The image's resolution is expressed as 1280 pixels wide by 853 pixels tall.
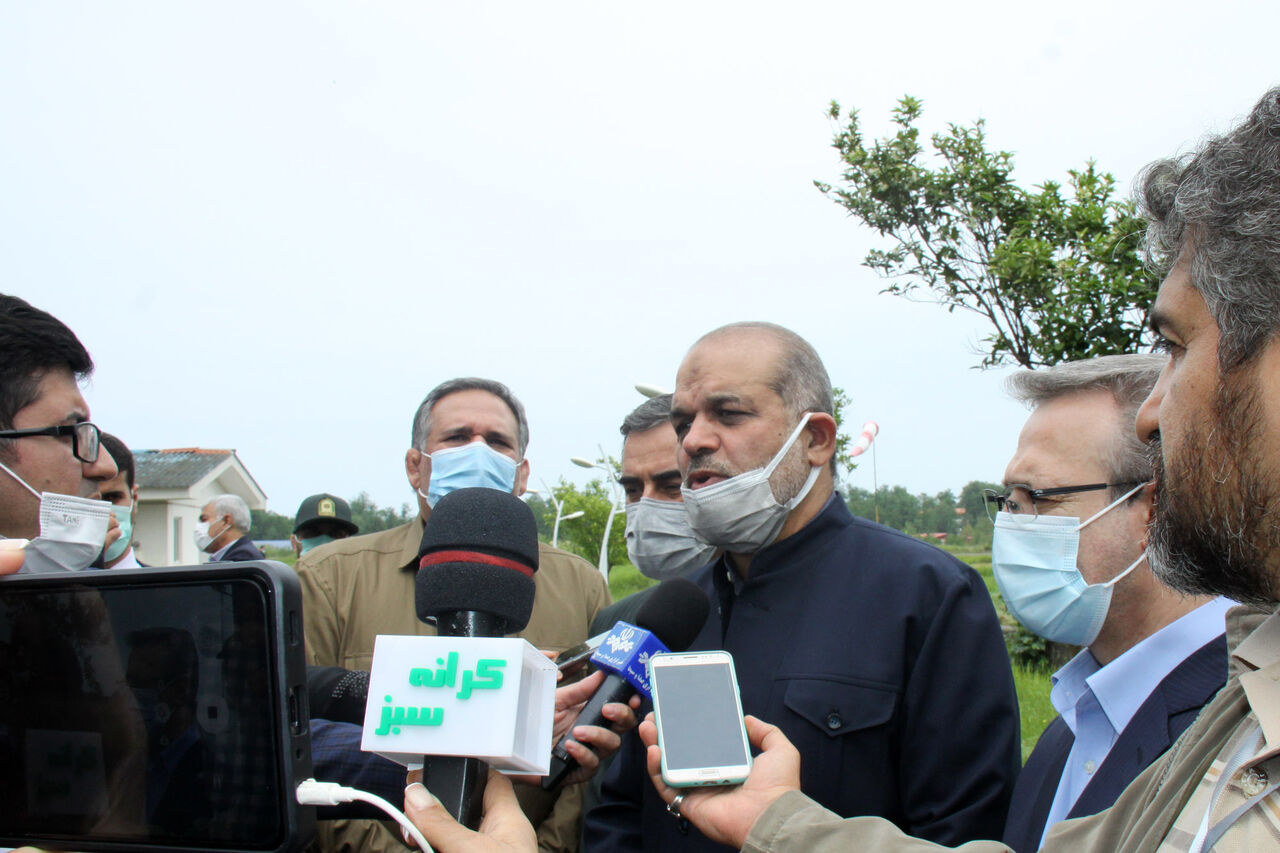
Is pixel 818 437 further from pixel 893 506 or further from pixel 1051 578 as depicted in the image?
pixel 893 506

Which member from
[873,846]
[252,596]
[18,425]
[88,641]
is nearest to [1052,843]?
[873,846]

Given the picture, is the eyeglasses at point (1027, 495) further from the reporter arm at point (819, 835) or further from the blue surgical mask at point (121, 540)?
the blue surgical mask at point (121, 540)

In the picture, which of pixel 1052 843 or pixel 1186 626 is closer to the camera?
pixel 1052 843

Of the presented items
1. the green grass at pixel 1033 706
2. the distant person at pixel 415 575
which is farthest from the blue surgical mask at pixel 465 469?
the green grass at pixel 1033 706

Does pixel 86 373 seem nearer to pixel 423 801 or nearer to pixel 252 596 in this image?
pixel 252 596

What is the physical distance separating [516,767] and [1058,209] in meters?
6.81

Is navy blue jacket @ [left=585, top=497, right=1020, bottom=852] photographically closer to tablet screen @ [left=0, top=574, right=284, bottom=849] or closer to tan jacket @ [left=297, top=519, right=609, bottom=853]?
tan jacket @ [left=297, top=519, right=609, bottom=853]

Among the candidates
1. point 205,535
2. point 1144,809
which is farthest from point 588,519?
point 1144,809

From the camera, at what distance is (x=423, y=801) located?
4.63 feet

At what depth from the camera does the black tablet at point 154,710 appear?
133 centimetres

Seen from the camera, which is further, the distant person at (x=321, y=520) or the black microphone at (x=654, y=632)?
the distant person at (x=321, y=520)

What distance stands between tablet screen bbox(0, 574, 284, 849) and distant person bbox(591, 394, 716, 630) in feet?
9.69

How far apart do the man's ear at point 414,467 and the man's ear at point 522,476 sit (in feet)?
1.34

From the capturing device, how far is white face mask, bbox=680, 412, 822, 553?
9.18 ft
